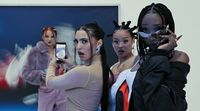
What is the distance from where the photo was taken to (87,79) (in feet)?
4.83

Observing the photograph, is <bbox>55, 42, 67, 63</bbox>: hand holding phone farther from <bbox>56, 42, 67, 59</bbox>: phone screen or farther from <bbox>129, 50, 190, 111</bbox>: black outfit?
<bbox>129, 50, 190, 111</bbox>: black outfit

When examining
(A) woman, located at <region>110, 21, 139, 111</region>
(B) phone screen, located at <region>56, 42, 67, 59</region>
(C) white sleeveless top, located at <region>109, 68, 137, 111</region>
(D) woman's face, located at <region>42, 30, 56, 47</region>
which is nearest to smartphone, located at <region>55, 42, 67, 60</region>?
(B) phone screen, located at <region>56, 42, 67, 59</region>

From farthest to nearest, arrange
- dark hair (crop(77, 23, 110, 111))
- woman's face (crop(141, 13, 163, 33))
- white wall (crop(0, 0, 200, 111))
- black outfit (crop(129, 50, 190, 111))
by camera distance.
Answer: white wall (crop(0, 0, 200, 111)) < dark hair (crop(77, 23, 110, 111)) < woman's face (crop(141, 13, 163, 33)) < black outfit (crop(129, 50, 190, 111))

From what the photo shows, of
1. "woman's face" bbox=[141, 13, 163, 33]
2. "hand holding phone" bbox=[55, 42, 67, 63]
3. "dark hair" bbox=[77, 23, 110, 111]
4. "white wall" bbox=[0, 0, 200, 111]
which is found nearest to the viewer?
"woman's face" bbox=[141, 13, 163, 33]

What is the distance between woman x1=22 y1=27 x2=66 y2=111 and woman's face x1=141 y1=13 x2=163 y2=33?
1.32m

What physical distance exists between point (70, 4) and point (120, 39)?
2.84ft

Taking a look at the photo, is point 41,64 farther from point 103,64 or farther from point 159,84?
point 159,84

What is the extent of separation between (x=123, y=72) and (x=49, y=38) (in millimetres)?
1225

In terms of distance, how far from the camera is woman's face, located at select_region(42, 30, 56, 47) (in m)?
2.40

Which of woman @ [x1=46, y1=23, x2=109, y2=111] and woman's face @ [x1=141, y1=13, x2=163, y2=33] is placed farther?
woman @ [x1=46, y1=23, x2=109, y2=111]

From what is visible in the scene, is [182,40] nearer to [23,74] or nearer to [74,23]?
[74,23]

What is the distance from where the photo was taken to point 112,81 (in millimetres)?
1467

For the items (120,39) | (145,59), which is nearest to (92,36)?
(120,39)

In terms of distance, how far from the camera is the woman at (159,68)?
3.30ft
